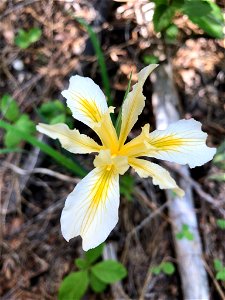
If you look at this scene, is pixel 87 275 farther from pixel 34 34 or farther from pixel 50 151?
pixel 34 34

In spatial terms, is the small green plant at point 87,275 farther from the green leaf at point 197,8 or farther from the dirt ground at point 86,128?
the green leaf at point 197,8

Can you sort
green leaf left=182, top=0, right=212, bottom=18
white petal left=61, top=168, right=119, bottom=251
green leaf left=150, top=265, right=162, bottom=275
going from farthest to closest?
green leaf left=150, top=265, right=162, bottom=275 → green leaf left=182, top=0, right=212, bottom=18 → white petal left=61, top=168, right=119, bottom=251

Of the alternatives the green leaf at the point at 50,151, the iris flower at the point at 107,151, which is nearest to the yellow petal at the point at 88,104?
the iris flower at the point at 107,151

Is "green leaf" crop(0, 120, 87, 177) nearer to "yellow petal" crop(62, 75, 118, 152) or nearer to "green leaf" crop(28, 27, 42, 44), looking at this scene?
"yellow petal" crop(62, 75, 118, 152)

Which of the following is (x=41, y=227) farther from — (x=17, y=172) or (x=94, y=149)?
(x=94, y=149)

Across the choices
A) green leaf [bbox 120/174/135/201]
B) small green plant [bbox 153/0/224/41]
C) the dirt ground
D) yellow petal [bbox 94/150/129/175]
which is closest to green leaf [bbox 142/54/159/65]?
the dirt ground

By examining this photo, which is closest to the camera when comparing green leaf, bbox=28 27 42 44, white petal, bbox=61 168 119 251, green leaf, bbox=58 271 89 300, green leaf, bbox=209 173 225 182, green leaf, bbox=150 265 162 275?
white petal, bbox=61 168 119 251
